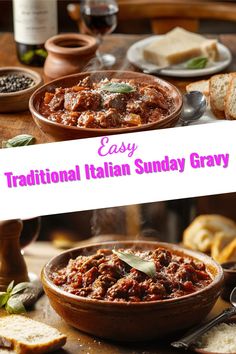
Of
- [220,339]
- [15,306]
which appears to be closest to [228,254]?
[220,339]

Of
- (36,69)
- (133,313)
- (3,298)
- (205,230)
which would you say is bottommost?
(205,230)

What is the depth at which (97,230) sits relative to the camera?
112 inches

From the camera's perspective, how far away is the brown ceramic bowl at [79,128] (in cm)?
153

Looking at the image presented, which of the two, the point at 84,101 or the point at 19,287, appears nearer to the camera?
the point at 84,101

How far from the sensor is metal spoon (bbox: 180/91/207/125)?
1.71 m

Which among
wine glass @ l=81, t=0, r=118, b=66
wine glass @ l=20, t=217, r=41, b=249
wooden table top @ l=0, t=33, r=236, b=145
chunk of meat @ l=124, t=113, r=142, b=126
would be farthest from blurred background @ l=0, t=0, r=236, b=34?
chunk of meat @ l=124, t=113, r=142, b=126

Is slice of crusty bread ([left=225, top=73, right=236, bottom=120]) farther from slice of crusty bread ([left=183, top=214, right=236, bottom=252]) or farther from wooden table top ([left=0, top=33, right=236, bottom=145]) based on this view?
slice of crusty bread ([left=183, top=214, right=236, bottom=252])

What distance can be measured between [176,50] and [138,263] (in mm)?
633

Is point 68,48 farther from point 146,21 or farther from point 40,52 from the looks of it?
point 146,21

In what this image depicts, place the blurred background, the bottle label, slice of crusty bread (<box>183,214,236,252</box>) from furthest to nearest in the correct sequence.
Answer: the blurred background → slice of crusty bread (<box>183,214,236,252</box>) → the bottle label

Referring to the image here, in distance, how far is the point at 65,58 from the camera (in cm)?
195

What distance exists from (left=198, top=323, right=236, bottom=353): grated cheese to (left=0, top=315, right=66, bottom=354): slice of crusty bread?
30 cm

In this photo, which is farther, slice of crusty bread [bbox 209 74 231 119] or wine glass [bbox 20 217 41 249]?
wine glass [bbox 20 217 41 249]

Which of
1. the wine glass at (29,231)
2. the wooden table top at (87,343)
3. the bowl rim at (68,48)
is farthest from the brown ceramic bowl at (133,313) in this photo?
the bowl rim at (68,48)
